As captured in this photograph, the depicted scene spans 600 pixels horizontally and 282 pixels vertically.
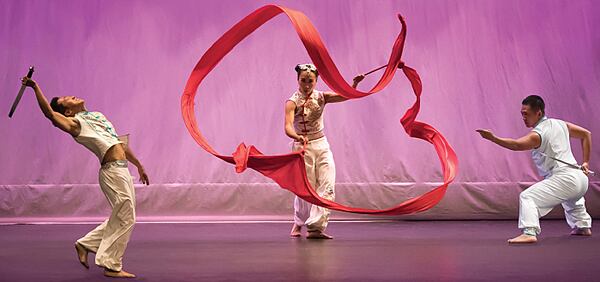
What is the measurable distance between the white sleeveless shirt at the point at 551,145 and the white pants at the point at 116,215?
3.01 metres

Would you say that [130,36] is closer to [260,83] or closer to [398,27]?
[260,83]

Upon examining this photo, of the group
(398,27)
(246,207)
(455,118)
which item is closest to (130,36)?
(246,207)

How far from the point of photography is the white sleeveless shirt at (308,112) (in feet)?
18.6

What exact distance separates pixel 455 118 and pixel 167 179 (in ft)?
9.26

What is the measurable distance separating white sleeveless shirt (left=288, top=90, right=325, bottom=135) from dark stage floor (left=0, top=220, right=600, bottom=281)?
2.64 feet

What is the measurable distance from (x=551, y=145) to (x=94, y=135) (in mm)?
3270

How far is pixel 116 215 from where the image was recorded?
384cm

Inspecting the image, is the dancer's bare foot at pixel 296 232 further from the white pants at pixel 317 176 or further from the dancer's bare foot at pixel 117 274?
the dancer's bare foot at pixel 117 274

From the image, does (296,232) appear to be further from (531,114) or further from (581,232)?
(581,232)

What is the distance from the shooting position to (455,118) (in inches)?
298

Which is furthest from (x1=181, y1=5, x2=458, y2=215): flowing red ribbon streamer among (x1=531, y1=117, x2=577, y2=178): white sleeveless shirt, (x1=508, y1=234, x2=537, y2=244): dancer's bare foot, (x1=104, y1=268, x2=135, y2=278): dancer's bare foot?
(x1=104, y1=268, x2=135, y2=278): dancer's bare foot

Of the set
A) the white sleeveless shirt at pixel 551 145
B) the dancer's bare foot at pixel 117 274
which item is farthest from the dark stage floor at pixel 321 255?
the white sleeveless shirt at pixel 551 145

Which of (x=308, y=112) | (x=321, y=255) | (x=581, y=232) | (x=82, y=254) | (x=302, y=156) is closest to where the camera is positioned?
(x=82, y=254)

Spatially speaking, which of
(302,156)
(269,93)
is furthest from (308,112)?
(269,93)
